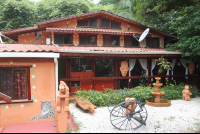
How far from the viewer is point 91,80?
9258 mm

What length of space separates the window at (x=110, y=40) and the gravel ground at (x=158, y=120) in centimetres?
561

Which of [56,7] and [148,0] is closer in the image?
[148,0]

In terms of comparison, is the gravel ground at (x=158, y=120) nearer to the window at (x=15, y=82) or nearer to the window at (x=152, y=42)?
the window at (x=15, y=82)

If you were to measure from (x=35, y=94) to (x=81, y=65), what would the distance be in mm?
4259

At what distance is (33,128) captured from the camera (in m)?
4.75

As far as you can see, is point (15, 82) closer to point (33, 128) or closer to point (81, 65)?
point (33, 128)

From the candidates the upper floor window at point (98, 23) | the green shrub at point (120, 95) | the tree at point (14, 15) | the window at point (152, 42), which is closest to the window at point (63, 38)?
the upper floor window at point (98, 23)

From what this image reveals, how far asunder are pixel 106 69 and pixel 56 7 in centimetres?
1939

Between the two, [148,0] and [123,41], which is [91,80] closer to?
[123,41]

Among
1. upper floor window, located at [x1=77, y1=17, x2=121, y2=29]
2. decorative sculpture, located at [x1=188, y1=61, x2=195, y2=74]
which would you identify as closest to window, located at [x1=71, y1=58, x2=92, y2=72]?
upper floor window, located at [x1=77, y1=17, x2=121, y2=29]

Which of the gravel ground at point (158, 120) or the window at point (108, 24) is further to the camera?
the window at point (108, 24)

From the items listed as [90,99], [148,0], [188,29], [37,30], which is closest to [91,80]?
[90,99]

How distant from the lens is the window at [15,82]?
5.11 m

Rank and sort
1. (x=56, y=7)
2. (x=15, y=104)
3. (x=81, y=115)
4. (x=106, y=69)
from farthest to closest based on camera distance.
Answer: (x=56, y=7), (x=106, y=69), (x=81, y=115), (x=15, y=104)
